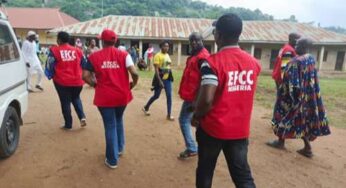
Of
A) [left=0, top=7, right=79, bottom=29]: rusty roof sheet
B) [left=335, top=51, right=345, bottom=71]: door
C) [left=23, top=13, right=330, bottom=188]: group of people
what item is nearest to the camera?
[left=23, top=13, right=330, bottom=188]: group of people

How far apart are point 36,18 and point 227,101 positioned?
1411 inches

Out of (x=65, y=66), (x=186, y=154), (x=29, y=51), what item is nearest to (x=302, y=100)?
(x=186, y=154)

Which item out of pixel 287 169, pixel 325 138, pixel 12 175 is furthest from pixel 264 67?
pixel 12 175

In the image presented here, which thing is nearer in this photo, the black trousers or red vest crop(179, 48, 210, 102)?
the black trousers

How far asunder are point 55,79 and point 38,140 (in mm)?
1011

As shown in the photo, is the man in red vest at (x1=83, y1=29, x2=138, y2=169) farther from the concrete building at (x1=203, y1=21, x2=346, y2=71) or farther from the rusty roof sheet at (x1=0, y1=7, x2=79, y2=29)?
the rusty roof sheet at (x1=0, y1=7, x2=79, y2=29)

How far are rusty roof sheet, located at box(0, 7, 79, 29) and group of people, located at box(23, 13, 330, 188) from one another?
29690 mm

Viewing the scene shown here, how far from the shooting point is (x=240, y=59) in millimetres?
2438

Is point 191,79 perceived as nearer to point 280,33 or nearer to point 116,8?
point 280,33

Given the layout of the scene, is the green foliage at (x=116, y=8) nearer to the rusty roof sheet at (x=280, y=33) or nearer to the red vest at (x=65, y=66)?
the rusty roof sheet at (x=280, y=33)

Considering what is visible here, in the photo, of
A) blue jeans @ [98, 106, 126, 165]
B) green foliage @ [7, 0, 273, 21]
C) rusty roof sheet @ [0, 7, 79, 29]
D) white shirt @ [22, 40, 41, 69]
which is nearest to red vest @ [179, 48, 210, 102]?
blue jeans @ [98, 106, 126, 165]

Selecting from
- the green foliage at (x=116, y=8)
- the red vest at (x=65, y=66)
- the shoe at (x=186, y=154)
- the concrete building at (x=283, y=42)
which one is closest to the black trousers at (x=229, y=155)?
the shoe at (x=186, y=154)

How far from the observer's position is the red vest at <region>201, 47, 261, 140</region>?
238cm

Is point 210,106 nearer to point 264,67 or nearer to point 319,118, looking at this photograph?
point 319,118
